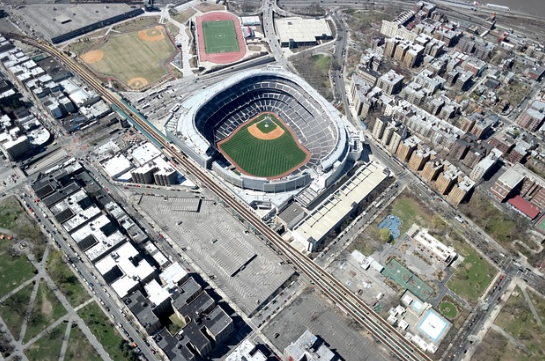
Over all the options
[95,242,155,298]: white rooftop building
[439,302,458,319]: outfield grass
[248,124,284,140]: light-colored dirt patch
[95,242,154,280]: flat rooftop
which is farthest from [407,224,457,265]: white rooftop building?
[95,242,154,280]: flat rooftop

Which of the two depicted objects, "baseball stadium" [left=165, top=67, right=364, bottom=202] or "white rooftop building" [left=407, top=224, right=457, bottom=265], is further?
"baseball stadium" [left=165, top=67, right=364, bottom=202]

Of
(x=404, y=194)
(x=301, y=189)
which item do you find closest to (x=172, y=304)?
(x=301, y=189)

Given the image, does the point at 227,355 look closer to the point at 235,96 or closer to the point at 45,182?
the point at 45,182

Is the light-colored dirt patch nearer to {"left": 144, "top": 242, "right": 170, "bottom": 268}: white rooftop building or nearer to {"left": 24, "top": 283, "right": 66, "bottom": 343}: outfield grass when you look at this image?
{"left": 144, "top": 242, "right": 170, "bottom": 268}: white rooftop building

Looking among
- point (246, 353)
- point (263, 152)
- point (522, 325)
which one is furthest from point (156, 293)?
point (522, 325)

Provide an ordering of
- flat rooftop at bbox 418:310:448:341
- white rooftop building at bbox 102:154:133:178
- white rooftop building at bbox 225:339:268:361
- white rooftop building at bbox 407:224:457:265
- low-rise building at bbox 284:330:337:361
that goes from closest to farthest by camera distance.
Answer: low-rise building at bbox 284:330:337:361 < white rooftop building at bbox 225:339:268:361 < flat rooftop at bbox 418:310:448:341 < white rooftop building at bbox 407:224:457:265 < white rooftop building at bbox 102:154:133:178

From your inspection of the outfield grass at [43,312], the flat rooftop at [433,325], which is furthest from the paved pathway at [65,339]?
the flat rooftop at [433,325]

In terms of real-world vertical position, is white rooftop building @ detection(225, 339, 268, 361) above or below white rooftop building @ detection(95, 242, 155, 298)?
above
